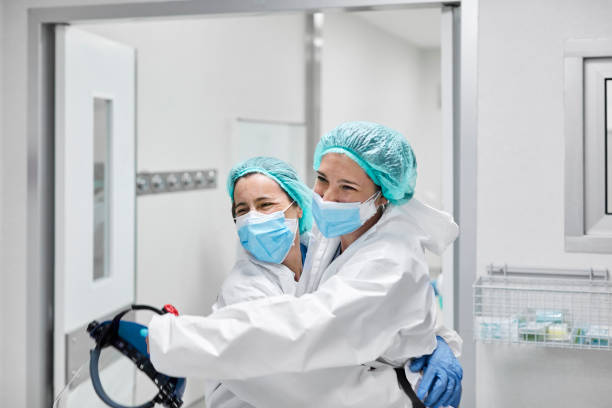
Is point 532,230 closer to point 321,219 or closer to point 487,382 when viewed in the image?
point 487,382

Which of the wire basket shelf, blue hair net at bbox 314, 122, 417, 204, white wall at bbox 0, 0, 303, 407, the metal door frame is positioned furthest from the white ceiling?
blue hair net at bbox 314, 122, 417, 204

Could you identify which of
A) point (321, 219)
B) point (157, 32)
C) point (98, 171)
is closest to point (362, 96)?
point (157, 32)

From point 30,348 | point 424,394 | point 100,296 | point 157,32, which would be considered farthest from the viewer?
point 157,32

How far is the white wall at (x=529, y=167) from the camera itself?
184 centimetres

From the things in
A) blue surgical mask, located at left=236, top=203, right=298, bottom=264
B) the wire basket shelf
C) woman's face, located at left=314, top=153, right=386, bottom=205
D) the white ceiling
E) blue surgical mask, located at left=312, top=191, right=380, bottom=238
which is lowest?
the wire basket shelf

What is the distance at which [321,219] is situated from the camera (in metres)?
1.49

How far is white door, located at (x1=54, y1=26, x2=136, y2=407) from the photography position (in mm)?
2328

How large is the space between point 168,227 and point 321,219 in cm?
176

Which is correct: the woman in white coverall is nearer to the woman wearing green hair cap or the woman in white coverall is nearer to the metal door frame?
the woman wearing green hair cap

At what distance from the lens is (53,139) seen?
2318 millimetres

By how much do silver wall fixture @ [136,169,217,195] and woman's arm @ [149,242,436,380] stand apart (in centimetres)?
163

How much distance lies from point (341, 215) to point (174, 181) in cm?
176

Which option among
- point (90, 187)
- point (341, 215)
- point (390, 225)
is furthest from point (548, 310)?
point (90, 187)

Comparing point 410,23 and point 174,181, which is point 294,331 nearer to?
point 174,181
